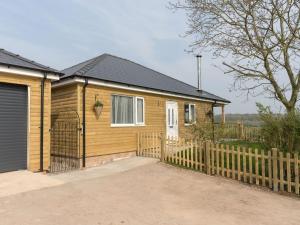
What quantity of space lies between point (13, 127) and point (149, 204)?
522 cm

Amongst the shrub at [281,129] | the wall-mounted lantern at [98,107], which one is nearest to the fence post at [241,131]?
the shrub at [281,129]

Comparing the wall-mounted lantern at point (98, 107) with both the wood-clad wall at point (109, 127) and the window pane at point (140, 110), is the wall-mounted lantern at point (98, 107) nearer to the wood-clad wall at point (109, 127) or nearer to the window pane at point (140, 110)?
the wood-clad wall at point (109, 127)

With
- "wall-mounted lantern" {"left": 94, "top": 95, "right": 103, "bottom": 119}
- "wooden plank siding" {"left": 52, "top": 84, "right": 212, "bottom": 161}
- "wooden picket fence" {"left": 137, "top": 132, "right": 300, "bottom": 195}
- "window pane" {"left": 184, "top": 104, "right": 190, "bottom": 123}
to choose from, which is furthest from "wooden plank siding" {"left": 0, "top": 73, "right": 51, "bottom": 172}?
"window pane" {"left": 184, "top": 104, "right": 190, "bottom": 123}

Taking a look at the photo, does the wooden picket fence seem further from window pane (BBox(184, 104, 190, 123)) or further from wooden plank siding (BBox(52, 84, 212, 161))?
window pane (BBox(184, 104, 190, 123))

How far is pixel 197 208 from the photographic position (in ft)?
20.0

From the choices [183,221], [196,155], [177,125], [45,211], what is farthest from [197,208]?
[177,125]

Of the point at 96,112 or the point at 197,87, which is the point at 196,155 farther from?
the point at 197,87

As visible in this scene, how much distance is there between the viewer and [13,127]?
873 centimetres

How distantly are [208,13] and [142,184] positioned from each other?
27.5 ft

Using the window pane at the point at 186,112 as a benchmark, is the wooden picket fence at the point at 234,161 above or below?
below

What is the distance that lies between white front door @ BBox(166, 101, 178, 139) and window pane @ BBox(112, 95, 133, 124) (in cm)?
338

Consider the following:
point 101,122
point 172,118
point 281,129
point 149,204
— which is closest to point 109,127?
point 101,122

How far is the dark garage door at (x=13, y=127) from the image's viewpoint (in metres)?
8.49

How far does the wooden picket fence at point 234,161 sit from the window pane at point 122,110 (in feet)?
4.19
